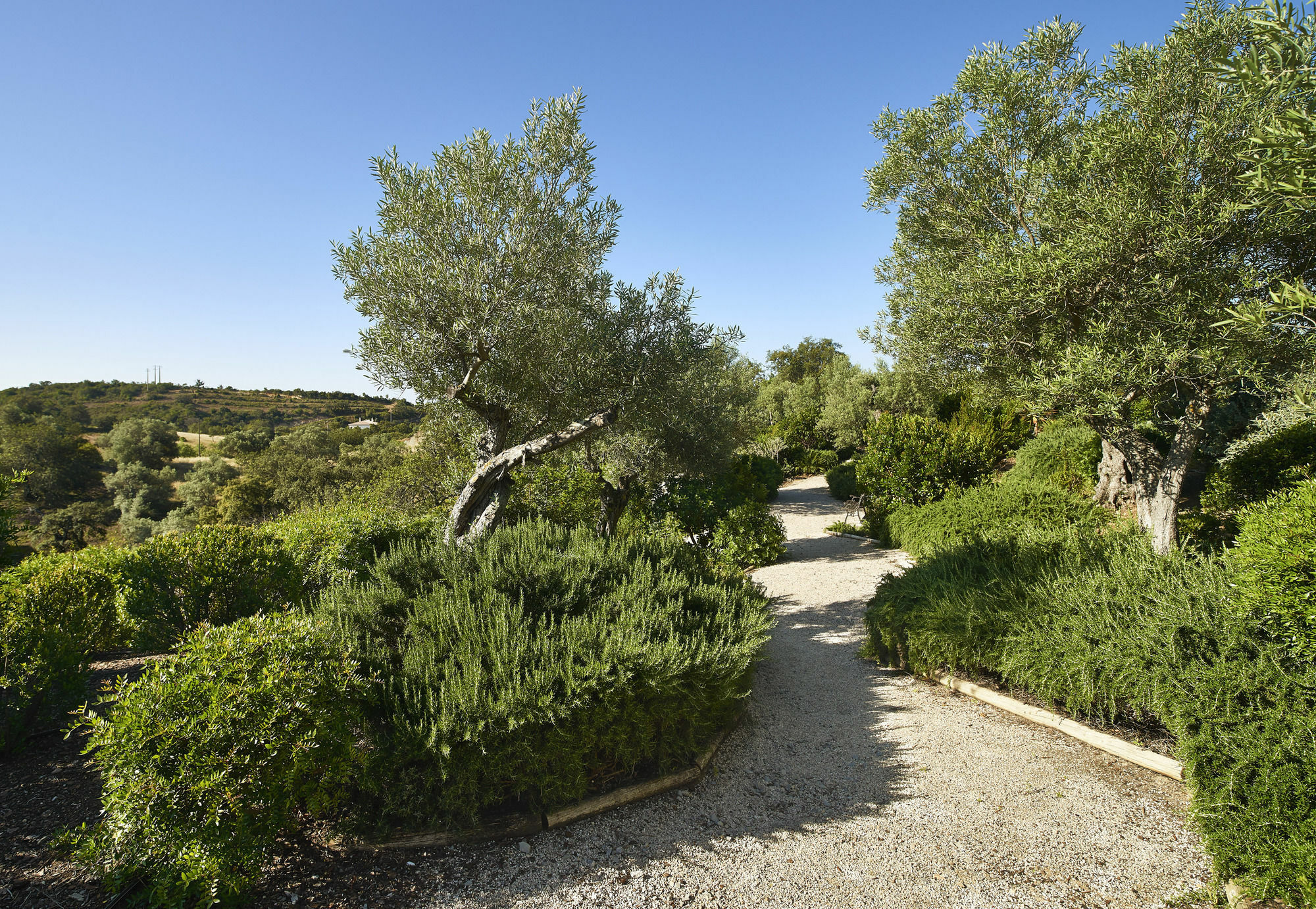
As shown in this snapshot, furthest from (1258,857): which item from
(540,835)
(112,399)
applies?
(112,399)

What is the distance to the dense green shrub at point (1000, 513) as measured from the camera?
9.61m

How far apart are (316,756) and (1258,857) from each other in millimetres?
5029

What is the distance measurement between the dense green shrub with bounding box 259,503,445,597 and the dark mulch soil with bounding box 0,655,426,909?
8.05ft

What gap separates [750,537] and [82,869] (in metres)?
11.1

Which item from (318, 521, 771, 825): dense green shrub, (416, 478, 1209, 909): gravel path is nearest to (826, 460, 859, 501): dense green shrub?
(416, 478, 1209, 909): gravel path

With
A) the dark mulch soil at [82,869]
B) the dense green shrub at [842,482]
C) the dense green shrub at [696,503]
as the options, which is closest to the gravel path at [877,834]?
the dark mulch soil at [82,869]

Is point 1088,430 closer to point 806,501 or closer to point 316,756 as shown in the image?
point 806,501

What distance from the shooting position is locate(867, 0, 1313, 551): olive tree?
604 cm

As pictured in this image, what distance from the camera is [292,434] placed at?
4103 centimetres

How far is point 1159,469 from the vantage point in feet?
25.7

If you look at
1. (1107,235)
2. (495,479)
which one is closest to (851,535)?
(1107,235)

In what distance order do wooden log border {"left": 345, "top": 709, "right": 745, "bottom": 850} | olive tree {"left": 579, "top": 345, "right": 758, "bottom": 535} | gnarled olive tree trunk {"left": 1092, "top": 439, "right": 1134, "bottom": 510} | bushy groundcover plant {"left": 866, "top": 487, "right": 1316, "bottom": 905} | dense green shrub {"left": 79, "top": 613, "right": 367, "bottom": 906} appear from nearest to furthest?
dense green shrub {"left": 79, "top": 613, "right": 367, "bottom": 906}, bushy groundcover plant {"left": 866, "top": 487, "right": 1316, "bottom": 905}, wooden log border {"left": 345, "top": 709, "right": 745, "bottom": 850}, olive tree {"left": 579, "top": 345, "right": 758, "bottom": 535}, gnarled olive tree trunk {"left": 1092, "top": 439, "right": 1134, "bottom": 510}

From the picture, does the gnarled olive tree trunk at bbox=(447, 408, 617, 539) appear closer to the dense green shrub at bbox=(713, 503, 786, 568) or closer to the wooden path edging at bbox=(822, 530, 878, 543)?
the dense green shrub at bbox=(713, 503, 786, 568)

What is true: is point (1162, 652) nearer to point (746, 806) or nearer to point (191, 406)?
point (746, 806)
